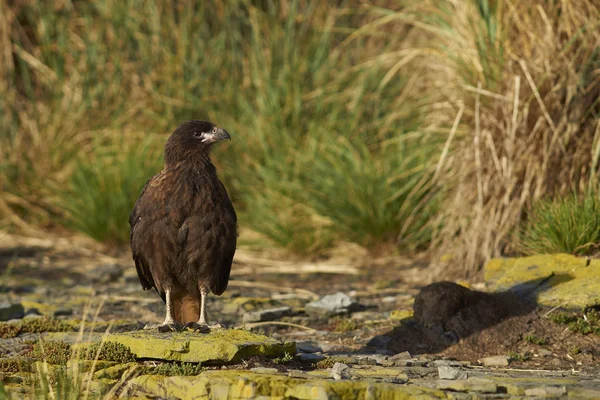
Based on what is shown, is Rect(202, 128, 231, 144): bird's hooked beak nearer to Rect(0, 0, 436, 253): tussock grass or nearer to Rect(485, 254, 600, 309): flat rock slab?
Rect(485, 254, 600, 309): flat rock slab

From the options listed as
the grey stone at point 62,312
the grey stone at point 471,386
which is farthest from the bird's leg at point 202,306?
the grey stone at point 62,312

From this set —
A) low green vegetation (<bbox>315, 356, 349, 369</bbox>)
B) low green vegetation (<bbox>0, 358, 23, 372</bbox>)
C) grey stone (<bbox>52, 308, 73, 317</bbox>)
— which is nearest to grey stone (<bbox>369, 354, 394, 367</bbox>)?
low green vegetation (<bbox>315, 356, 349, 369</bbox>)

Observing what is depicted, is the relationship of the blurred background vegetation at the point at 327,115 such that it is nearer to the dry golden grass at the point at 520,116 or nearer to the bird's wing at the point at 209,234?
the dry golden grass at the point at 520,116

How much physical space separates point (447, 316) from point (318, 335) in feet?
2.98

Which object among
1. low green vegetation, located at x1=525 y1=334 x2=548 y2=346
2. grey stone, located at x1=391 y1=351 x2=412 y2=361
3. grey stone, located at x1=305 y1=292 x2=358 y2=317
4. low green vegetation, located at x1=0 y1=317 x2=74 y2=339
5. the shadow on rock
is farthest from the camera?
grey stone, located at x1=305 y1=292 x2=358 y2=317

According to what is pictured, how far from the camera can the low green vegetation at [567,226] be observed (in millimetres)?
6527

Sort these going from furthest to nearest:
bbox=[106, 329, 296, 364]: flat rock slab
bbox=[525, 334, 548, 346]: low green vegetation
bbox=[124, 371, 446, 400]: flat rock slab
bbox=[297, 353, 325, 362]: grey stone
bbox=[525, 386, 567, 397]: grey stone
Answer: bbox=[525, 334, 548, 346]: low green vegetation
bbox=[297, 353, 325, 362]: grey stone
bbox=[106, 329, 296, 364]: flat rock slab
bbox=[525, 386, 567, 397]: grey stone
bbox=[124, 371, 446, 400]: flat rock slab

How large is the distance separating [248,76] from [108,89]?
1.68 metres

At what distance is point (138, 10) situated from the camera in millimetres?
11422

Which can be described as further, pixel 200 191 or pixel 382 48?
pixel 382 48

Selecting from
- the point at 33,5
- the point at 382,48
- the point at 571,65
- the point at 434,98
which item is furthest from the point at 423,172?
the point at 33,5

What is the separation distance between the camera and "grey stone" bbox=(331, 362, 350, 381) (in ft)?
14.7

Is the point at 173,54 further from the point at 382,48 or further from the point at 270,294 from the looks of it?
the point at 270,294

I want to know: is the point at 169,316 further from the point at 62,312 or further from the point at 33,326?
the point at 62,312
